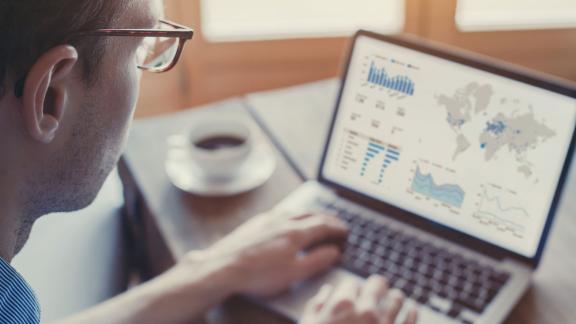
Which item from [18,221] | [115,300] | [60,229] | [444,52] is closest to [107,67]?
[18,221]

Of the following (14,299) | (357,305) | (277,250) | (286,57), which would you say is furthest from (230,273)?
(286,57)

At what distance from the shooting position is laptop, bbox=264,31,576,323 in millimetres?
929

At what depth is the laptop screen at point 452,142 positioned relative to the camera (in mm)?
939

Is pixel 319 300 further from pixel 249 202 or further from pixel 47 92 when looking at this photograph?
pixel 47 92

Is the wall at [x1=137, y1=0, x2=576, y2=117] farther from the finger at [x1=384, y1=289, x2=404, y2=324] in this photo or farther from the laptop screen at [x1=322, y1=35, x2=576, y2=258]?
the finger at [x1=384, y1=289, x2=404, y2=324]

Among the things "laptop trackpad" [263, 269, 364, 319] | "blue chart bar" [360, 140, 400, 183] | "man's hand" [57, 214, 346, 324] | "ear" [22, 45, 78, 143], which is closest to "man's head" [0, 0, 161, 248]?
"ear" [22, 45, 78, 143]

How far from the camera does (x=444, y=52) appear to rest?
100 cm

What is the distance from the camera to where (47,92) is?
0.71 metres

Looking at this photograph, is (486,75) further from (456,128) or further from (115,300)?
(115,300)

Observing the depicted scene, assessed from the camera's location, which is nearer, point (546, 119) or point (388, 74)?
point (546, 119)

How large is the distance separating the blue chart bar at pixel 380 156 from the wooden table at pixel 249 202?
6.4 inches

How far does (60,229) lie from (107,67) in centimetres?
59

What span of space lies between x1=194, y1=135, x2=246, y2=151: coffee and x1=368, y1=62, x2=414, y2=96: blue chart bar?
0.26m

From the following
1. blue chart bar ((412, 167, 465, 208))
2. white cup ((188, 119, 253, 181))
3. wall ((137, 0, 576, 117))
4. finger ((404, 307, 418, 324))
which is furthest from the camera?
wall ((137, 0, 576, 117))
